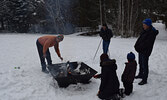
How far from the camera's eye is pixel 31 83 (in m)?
4.23

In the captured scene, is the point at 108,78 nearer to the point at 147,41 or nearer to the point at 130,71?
Result: the point at 130,71

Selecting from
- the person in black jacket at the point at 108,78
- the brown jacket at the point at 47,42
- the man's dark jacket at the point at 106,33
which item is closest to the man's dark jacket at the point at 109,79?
the person in black jacket at the point at 108,78

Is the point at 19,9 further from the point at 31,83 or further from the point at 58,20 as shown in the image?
the point at 31,83

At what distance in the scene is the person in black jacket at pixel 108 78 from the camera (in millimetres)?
3213

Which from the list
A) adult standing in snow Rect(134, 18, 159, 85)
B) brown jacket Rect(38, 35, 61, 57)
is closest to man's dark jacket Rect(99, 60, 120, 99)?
adult standing in snow Rect(134, 18, 159, 85)

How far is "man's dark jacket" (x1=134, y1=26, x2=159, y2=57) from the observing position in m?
3.75

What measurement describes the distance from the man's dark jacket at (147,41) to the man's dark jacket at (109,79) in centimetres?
120

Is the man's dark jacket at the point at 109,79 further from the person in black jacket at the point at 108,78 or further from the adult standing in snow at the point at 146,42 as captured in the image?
the adult standing in snow at the point at 146,42

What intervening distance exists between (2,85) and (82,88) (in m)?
2.28

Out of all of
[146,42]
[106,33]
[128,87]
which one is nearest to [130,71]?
[128,87]

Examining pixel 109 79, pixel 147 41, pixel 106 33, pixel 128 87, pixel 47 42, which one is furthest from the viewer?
pixel 106 33

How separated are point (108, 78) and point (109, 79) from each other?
3 cm

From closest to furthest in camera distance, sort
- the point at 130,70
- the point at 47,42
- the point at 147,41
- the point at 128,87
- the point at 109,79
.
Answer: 1. the point at 109,79
2. the point at 130,70
3. the point at 128,87
4. the point at 147,41
5. the point at 47,42

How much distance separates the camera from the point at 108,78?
10.8 ft
